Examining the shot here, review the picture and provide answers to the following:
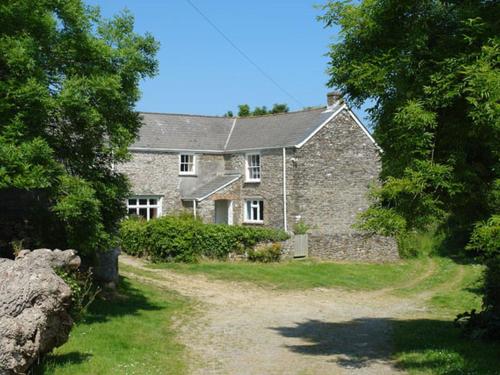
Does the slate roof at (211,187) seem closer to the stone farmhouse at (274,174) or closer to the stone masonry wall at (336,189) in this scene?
the stone farmhouse at (274,174)

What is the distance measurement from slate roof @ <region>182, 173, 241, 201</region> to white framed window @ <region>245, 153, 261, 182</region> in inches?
25.2

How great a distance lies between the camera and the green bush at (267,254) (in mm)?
30000

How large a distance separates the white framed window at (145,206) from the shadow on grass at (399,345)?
21.2m

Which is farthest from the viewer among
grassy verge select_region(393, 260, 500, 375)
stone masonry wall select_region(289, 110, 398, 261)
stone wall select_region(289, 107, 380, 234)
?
stone wall select_region(289, 107, 380, 234)

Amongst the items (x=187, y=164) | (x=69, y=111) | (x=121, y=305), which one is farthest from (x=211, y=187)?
(x=69, y=111)

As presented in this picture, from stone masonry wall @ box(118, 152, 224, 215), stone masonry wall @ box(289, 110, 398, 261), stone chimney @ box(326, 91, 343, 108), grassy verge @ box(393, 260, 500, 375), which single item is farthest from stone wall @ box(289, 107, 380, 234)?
grassy verge @ box(393, 260, 500, 375)

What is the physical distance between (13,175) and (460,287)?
19.4 metres

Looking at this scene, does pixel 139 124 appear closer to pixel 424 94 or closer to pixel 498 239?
pixel 424 94

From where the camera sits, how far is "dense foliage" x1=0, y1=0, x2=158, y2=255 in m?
12.8

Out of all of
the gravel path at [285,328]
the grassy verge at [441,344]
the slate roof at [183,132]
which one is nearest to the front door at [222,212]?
the slate roof at [183,132]

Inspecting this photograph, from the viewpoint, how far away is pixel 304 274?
89.0 feet

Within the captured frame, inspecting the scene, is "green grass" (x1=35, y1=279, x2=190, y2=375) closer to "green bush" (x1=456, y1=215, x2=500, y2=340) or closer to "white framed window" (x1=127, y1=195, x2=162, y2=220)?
"green bush" (x1=456, y1=215, x2=500, y2=340)

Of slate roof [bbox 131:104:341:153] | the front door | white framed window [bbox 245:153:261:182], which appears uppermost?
slate roof [bbox 131:104:341:153]

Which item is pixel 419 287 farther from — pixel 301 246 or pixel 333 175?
pixel 333 175
